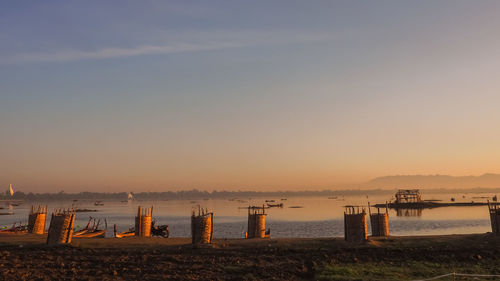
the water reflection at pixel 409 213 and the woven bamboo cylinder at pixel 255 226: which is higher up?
the water reflection at pixel 409 213

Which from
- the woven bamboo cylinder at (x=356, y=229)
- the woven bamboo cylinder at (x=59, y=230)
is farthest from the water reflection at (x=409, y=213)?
the woven bamboo cylinder at (x=59, y=230)

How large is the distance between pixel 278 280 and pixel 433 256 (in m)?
9.55

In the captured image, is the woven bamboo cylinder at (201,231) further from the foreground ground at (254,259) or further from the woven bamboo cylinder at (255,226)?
the woven bamboo cylinder at (255,226)

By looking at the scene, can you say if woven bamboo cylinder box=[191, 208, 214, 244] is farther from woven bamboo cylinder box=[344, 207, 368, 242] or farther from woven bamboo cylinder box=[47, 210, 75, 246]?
woven bamboo cylinder box=[344, 207, 368, 242]

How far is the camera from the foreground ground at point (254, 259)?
16.0m

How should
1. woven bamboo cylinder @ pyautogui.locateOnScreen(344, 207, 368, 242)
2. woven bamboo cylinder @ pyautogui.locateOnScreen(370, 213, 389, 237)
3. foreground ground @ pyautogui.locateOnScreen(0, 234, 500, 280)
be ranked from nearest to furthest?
foreground ground @ pyautogui.locateOnScreen(0, 234, 500, 280)
woven bamboo cylinder @ pyautogui.locateOnScreen(344, 207, 368, 242)
woven bamboo cylinder @ pyautogui.locateOnScreen(370, 213, 389, 237)

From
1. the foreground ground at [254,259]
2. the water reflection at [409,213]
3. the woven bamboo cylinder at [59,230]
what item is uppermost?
the water reflection at [409,213]

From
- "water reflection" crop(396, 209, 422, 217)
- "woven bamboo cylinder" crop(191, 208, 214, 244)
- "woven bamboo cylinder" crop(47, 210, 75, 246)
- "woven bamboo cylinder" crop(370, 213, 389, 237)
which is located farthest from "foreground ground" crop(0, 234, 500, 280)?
"water reflection" crop(396, 209, 422, 217)

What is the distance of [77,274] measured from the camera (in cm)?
1593

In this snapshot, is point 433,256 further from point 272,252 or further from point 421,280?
point 272,252

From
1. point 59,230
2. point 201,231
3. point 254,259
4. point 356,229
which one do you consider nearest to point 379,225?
point 356,229

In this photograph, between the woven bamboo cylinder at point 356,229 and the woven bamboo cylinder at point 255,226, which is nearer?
the woven bamboo cylinder at point 356,229

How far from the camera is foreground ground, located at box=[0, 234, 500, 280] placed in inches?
628

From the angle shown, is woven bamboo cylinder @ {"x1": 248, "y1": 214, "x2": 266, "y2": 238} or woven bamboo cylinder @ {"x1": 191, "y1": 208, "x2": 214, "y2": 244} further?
woven bamboo cylinder @ {"x1": 248, "y1": 214, "x2": 266, "y2": 238}
